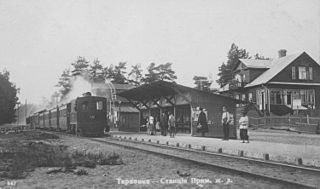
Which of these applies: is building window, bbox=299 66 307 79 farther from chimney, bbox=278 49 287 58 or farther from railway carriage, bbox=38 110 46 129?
railway carriage, bbox=38 110 46 129

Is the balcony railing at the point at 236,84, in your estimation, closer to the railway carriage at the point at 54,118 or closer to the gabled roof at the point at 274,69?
the gabled roof at the point at 274,69

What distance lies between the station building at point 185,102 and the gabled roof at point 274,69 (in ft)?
58.0

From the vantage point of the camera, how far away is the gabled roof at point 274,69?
44.4 meters

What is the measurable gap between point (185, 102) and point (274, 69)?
25121 millimetres

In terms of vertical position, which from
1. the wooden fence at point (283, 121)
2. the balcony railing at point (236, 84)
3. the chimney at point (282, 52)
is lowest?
the wooden fence at point (283, 121)

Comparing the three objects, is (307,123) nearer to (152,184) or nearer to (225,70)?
(152,184)

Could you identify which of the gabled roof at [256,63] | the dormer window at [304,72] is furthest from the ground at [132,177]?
the gabled roof at [256,63]

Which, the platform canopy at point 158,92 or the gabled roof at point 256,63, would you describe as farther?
the gabled roof at point 256,63

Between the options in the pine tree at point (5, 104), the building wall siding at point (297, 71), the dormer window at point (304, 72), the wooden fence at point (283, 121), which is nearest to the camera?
the wooden fence at point (283, 121)

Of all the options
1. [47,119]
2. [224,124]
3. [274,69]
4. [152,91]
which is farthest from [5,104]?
[274,69]

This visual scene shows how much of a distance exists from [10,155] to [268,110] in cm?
A: 3606

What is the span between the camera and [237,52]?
84.7 m

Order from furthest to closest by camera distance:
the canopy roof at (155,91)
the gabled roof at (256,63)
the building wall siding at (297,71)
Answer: the gabled roof at (256,63) < the building wall siding at (297,71) < the canopy roof at (155,91)

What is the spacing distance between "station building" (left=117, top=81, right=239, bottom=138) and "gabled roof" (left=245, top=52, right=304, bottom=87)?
696 inches
